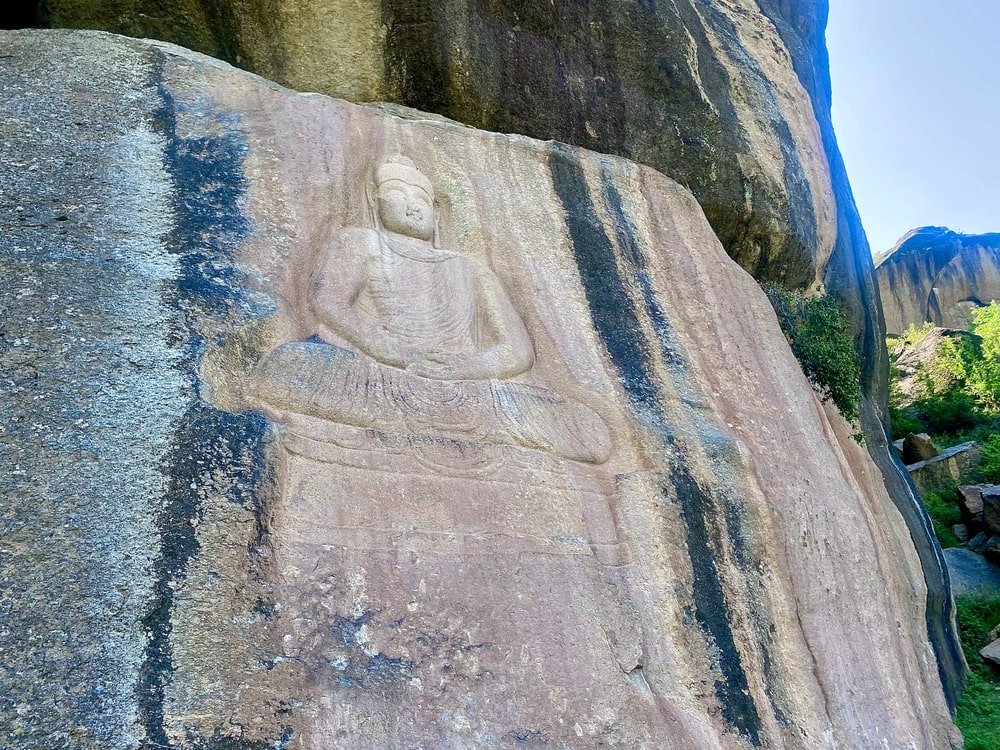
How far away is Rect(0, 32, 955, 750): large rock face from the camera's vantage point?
143 inches

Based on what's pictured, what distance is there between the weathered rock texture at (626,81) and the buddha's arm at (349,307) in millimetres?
2356

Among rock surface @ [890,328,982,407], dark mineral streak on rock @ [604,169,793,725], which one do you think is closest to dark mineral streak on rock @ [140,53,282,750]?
dark mineral streak on rock @ [604,169,793,725]

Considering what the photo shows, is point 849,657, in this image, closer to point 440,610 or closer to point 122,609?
point 440,610

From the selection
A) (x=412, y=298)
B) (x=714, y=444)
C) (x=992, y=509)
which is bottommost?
(x=992, y=509)

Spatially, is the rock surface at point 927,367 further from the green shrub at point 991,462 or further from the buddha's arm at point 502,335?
the buddha's arm at point 502,335

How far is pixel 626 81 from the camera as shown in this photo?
7922 mm

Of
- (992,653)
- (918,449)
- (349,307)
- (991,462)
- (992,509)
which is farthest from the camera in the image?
(918,449)

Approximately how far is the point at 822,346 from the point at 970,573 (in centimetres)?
507

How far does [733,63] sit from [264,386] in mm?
5783

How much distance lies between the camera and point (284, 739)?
11.4 ft

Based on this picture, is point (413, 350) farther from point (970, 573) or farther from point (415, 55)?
point (970, 573)

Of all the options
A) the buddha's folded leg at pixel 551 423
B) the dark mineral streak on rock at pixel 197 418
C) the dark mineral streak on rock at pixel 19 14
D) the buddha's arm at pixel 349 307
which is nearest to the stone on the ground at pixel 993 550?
the buddha's folded leg at pixel 551 423

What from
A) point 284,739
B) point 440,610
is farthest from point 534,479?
point 284,739

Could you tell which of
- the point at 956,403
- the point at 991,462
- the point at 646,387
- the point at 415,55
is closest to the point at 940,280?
the point at 956,403
